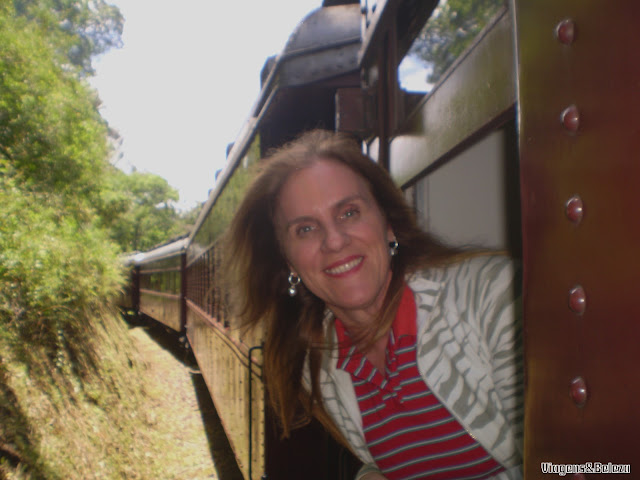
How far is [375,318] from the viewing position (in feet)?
5.52

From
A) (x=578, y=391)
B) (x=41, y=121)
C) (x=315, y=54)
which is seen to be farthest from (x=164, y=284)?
(x=578, y=391)

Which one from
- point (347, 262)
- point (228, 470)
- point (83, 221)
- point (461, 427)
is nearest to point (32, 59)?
point (83, 221)

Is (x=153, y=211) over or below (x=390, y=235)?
over

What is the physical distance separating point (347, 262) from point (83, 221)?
935 cm

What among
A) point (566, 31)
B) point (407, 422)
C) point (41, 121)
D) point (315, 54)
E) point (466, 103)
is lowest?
point (407, 422)

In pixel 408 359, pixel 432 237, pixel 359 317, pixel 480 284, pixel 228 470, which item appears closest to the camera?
pixel 480 284

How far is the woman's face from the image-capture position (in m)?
1.65

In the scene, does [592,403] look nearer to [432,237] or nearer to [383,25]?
[432,237]

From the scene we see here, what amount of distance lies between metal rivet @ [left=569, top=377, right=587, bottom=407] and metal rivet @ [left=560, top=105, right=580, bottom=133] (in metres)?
0.28

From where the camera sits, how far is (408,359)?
1504 millimetres

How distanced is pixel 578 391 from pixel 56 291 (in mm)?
6827

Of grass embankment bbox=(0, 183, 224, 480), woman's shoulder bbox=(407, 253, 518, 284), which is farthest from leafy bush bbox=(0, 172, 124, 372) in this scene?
woman's shoulder bbox=(407, 253, 518, 284)

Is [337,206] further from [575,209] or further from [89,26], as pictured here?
[89,26]

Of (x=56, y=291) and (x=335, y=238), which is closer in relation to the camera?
(x=335, y=238)
